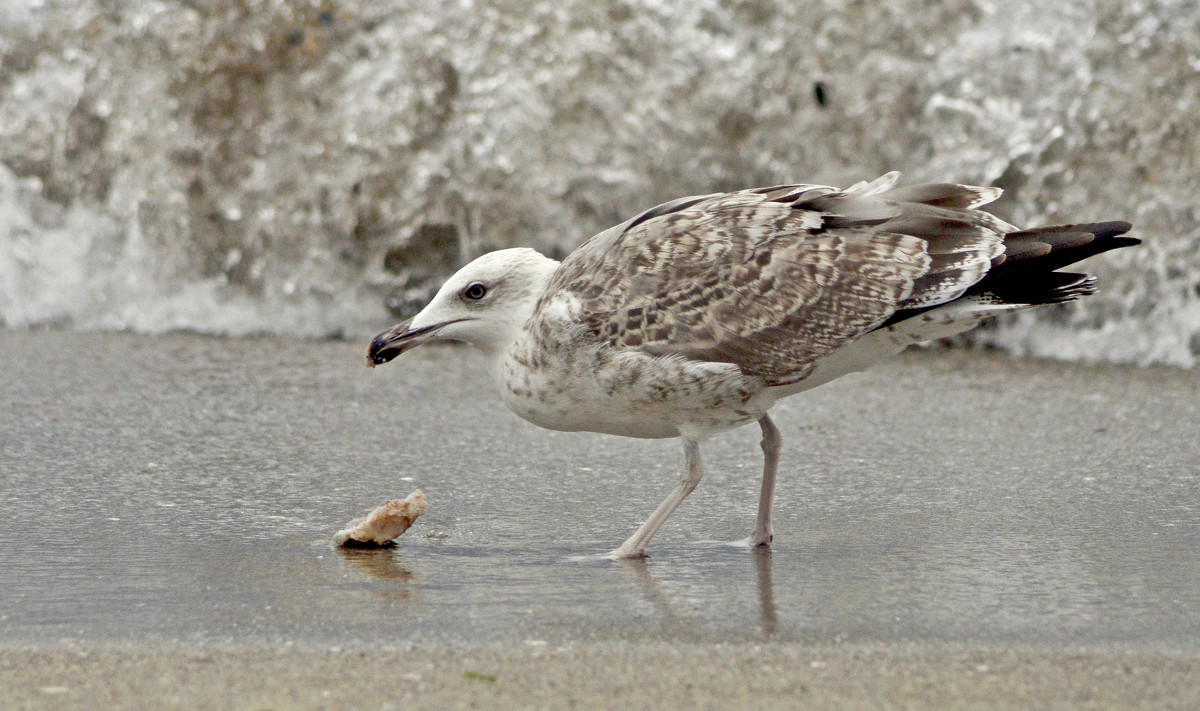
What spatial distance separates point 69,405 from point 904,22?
15.7 feet

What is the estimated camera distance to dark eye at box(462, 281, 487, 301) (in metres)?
4.33

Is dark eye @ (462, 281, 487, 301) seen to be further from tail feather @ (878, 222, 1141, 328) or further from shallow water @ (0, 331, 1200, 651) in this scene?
tail feather @ (878, 222, 1141, 328)

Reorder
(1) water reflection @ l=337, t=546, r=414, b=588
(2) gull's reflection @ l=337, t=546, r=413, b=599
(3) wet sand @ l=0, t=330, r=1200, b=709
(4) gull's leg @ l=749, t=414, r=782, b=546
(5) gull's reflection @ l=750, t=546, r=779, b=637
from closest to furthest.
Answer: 1. (3) wet sand @ l=0, t=330, r=1200, b=709
2. (5) gull's reflection @ l=750, t=546, r=779, b=637
3. (2) gull's reflection @ l=337, t=546, r=413, b=599
4. (1) water reflection @ l=337, t=546, r=414, b=588
5. (4) gull's leg @ l=749, t=414, r=782, b=546

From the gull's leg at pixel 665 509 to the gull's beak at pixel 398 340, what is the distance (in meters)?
0.77

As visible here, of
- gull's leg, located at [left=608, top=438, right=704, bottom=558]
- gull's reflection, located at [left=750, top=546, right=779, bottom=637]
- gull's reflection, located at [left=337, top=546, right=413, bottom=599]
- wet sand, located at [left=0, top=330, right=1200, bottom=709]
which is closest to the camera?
wet sand, located at [left=0, top=330, right=1200, bottom=709]

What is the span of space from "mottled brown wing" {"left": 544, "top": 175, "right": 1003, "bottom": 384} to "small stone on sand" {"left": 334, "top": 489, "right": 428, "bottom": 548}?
2.29 ft

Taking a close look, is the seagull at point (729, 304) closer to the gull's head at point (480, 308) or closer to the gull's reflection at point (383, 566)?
the gull's head at point (480, 308)

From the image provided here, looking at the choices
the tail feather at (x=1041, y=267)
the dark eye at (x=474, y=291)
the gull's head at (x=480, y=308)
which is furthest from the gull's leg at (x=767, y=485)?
the dark eye at (x=474, y=291)

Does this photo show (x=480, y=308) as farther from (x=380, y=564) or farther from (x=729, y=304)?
(x=380, y=564)

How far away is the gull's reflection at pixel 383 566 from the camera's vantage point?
367 cm

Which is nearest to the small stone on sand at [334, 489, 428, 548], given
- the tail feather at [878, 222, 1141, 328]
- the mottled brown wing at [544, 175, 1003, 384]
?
the mottled brown wing at [544, 175, 1003, 384]

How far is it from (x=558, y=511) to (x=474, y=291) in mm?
718

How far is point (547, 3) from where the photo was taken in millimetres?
8406

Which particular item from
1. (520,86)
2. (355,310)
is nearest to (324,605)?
(355,310)
